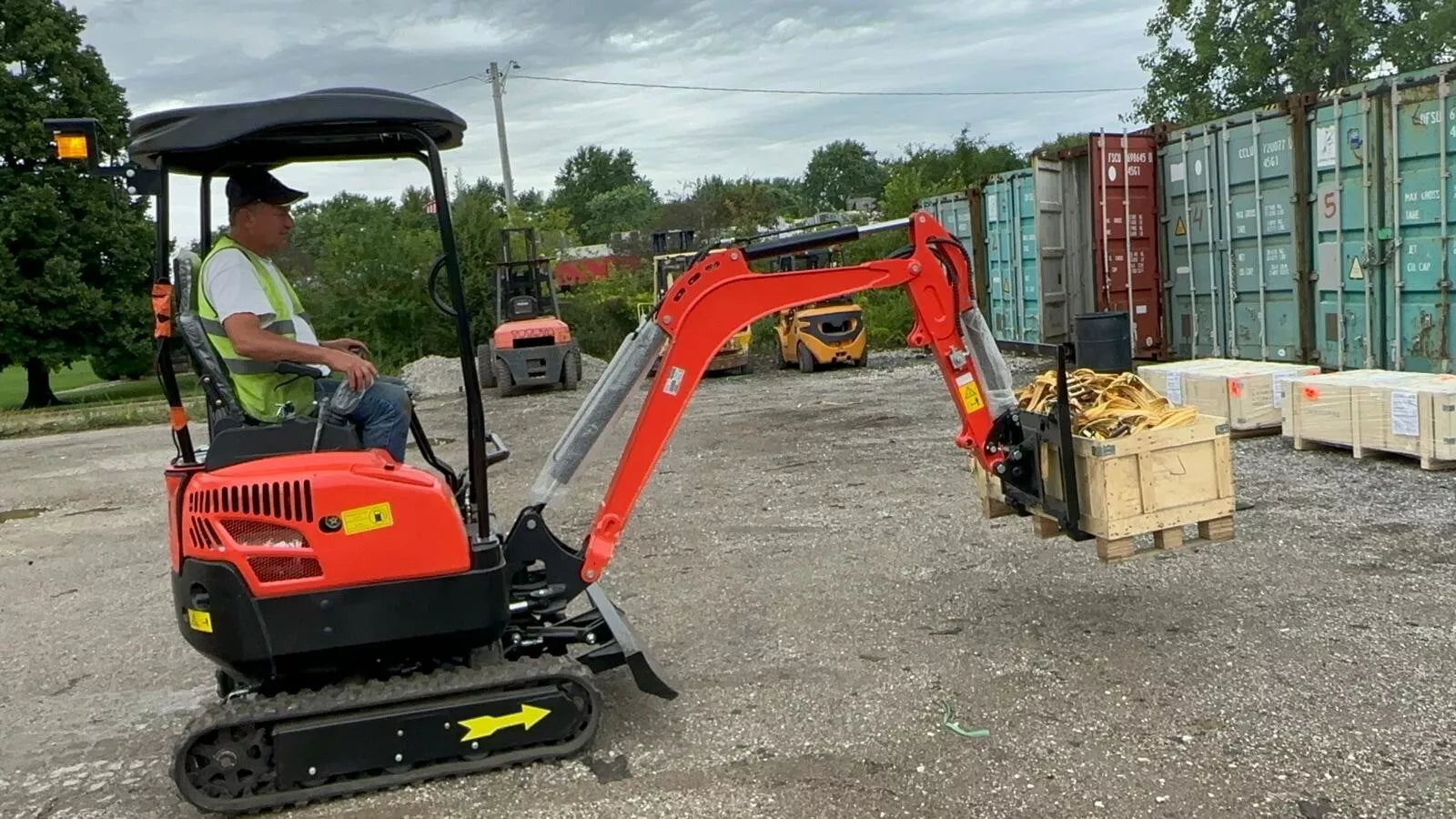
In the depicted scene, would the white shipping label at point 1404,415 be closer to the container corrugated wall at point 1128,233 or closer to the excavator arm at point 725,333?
the excavator arm at point 725,333

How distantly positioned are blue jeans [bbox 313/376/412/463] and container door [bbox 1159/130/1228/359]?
10.9 m

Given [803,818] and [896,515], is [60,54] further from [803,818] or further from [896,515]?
[803,818]

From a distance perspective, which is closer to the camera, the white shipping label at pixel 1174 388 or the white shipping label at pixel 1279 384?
the white shipping label at pixel 1279 384

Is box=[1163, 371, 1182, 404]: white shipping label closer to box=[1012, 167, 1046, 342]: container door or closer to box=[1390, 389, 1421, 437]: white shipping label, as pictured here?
box=[1390, 389, 1421, 437]: white shipping label

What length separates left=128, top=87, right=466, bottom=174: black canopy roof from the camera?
4.04m

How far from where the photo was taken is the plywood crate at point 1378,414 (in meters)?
8.05

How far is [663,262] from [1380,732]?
16822 millimetres

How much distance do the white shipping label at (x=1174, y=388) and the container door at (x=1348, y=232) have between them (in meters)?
1.89

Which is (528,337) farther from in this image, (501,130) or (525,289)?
(501,130)

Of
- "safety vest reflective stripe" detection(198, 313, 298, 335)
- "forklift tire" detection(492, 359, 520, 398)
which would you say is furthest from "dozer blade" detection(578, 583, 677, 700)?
"forklift tire" detection(492, 359, 520, 398)

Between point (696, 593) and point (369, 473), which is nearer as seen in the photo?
point (369, 473)

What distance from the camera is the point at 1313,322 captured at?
11.6 m

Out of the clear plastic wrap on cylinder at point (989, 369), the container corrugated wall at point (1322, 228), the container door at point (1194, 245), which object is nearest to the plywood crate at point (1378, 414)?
the container corrugated wall at point (1322, 228)

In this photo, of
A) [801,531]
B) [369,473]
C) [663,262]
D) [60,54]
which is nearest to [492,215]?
[663,262]
